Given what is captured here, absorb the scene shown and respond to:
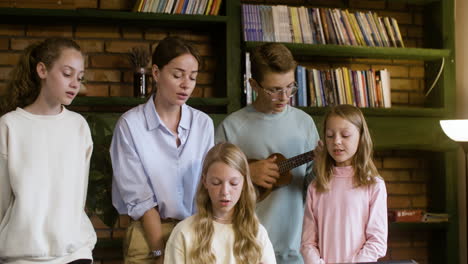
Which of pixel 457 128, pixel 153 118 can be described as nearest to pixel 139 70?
pixel 153 118

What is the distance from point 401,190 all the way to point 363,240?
1.88m

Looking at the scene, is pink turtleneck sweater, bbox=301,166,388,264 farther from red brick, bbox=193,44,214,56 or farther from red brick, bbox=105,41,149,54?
red brick, bbox=105,41,149,54

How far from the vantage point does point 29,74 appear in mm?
1721

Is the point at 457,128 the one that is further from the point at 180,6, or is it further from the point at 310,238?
the point at 180,6

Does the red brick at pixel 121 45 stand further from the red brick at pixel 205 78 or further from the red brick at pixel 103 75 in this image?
the red brick at pixel 205 78

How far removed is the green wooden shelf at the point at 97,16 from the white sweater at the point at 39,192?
136 centimetres

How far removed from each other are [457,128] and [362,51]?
0.72 m

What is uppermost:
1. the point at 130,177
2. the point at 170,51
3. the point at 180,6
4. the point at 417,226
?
the point at 180,6

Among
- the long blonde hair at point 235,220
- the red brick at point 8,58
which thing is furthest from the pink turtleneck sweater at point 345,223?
the red brick at point 8,58

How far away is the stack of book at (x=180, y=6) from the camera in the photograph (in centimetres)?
298

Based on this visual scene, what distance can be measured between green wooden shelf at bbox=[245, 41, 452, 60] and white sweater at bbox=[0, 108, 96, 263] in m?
1.56

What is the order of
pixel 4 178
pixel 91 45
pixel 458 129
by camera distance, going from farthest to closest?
pixel 91 45
pixel 458 129
pixel 4 178

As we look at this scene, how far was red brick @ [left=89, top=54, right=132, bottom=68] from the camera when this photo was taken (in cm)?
319

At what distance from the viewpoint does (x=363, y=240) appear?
73.0 inches
